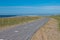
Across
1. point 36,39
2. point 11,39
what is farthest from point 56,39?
point 11,39

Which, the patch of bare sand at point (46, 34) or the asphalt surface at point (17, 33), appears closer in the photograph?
the asphalt surface at point (17, 33)

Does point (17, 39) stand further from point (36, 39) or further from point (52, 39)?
point (52, 39)

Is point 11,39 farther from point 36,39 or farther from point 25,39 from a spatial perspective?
point 36,39

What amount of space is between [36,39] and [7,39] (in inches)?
94.8

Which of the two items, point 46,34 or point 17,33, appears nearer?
point 46,34

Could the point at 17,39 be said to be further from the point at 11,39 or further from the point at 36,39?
the point at 36,39

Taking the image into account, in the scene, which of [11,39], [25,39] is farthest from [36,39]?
[11,39]

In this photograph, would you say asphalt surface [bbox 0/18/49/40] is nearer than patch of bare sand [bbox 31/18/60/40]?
Yes

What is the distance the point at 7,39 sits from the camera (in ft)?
50.6

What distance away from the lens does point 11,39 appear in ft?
50.7

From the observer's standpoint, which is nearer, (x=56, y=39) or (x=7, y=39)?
(x=7, y=39)

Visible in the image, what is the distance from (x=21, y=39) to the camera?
618 inches

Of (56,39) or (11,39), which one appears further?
(56,39)

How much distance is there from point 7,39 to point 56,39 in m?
4.17
